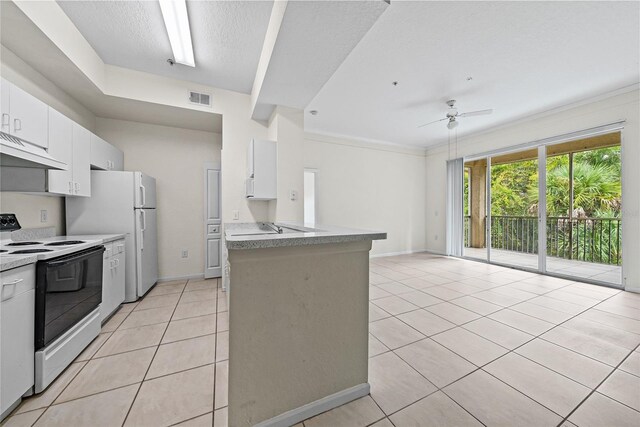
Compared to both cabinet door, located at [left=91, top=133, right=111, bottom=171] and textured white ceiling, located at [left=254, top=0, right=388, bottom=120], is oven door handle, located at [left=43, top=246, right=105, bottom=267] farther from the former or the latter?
textured white ceiling, located at [left=254, top=0, right=388, bottom=120]

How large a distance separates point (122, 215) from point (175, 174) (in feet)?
3.87

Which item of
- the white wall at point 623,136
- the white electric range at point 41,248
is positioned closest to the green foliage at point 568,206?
the white wall at point 623,136

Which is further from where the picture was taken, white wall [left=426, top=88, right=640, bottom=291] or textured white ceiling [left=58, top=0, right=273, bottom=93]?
white wall [left=426, top=88, right=640, bottom=291]

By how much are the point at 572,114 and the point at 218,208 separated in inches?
239

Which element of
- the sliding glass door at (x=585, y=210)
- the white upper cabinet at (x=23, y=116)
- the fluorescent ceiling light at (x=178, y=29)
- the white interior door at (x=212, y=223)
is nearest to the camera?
the white upper cabinet at (x=23, y=116)

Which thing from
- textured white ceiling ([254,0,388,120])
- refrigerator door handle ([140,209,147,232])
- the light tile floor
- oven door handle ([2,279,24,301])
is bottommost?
the light tile floor

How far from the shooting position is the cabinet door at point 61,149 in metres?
2.12

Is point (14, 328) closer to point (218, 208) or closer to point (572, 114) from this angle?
point (218, 208)

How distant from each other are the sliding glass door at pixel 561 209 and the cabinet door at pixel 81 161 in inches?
256

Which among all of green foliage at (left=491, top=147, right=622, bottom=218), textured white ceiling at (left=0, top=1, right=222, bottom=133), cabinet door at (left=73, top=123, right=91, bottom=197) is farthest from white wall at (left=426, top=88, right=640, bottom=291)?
cabinet door at (left=73, top=123, right=91, bottom=197)

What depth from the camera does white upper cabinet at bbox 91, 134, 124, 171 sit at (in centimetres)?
279

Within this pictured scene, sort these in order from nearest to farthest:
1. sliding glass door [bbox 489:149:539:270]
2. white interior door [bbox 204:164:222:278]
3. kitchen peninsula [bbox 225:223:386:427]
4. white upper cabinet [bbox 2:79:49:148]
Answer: kitchen peninsula [bbox 225:223:386:427], white upper cabinet [bbox 2:79:49:148], white interior door [bbox 204:164:222:278], sliding glass door [bbox 489:149:539:270]

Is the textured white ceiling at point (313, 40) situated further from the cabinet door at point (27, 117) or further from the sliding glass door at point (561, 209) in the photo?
the sliding glass door at point (561, 209)

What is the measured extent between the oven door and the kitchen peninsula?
1.41 m
